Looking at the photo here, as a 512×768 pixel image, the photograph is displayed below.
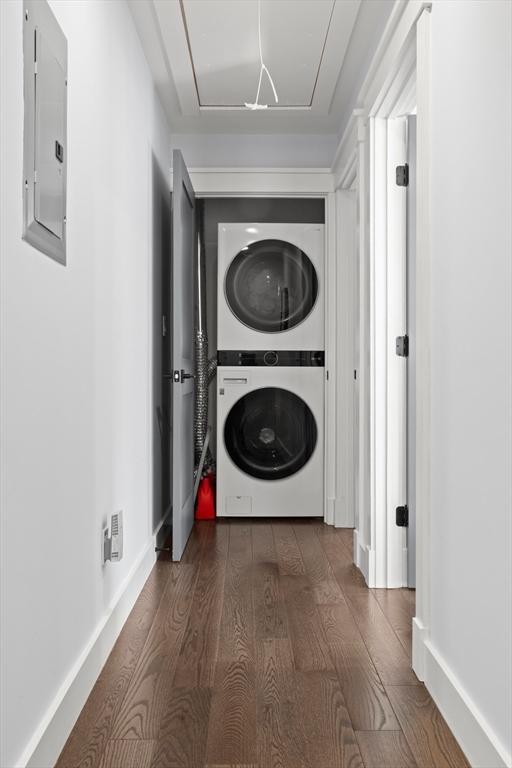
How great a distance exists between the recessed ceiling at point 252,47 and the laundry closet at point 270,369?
816 millimetres

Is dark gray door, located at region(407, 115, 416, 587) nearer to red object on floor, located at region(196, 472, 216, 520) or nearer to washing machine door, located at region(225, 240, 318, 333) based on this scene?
washing machine door, located at region(225, 240, 318, 333)

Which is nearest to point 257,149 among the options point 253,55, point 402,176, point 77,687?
point 253,55

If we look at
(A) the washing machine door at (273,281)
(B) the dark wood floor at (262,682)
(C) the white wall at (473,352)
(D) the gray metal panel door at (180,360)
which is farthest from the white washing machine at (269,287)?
(C) the white wall at (473,352)

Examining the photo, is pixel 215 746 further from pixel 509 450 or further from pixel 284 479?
pixel 284 479

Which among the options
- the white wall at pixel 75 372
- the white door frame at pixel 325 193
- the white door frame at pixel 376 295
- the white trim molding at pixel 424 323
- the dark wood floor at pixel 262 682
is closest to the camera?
the white wall at pixel 75 372

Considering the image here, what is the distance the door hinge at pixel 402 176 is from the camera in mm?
2777

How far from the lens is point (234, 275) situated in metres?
4.13

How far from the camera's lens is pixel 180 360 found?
3197mm

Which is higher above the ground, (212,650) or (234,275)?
(234,275)

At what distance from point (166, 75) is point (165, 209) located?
0.71 metres

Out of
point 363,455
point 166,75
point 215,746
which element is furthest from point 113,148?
point 215,746

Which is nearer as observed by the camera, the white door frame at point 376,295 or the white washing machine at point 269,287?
the white door frame at point 376,295

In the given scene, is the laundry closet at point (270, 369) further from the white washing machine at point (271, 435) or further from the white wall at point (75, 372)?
the white wall at point (75, 372)

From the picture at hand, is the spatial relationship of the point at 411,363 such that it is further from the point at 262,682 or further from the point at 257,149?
the point at 257,149
